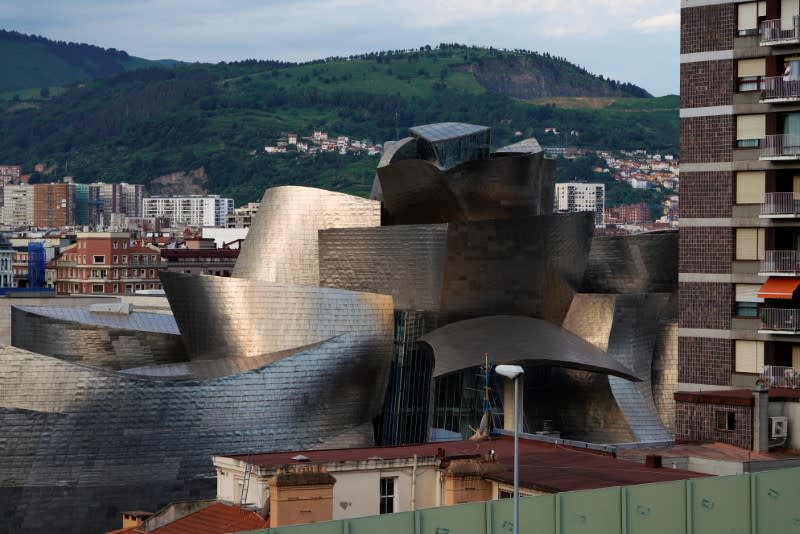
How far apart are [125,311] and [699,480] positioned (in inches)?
1892

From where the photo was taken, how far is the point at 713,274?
42.6m

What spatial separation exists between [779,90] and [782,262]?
4.37 meters

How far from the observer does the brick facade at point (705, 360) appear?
42.2 metres

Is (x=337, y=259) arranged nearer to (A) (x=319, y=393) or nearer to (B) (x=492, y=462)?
(A) (x=319, y=393)

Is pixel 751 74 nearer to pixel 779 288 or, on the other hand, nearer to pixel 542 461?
pixel 779 288

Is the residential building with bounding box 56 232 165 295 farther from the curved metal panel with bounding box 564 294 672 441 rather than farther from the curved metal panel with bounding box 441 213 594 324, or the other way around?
the curved metal panel with bounding box 441 213 594 324

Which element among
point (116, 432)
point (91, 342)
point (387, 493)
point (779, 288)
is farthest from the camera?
point (91, 342)

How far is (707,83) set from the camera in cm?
4284

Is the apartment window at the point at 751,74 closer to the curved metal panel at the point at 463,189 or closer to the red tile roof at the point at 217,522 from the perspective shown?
the curved metal panel at the point at 463,189

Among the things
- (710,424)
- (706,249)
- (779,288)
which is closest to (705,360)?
(706,249)

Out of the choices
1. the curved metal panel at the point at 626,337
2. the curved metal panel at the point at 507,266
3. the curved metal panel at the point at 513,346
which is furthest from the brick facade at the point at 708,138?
the curved metal panel at the point at 626,337

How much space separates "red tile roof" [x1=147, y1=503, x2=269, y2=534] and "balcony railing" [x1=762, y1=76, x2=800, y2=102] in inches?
811

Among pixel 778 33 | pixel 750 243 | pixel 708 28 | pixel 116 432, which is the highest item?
pixel 708 28

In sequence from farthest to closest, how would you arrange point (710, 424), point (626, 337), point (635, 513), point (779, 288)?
1. point (626, 337)
2. point (779, 288)
3. point (710, 424)
4. point (635, 513)
